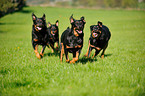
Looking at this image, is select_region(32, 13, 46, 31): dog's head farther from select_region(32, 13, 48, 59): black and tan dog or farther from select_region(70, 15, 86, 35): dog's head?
select_region(70, 15, 86, 35): dog's head

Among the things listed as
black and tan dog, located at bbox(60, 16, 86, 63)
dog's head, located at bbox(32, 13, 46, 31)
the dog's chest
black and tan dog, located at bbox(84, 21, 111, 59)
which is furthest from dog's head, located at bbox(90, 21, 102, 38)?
dog's head, located at bbox(32, 13, 46, 31)

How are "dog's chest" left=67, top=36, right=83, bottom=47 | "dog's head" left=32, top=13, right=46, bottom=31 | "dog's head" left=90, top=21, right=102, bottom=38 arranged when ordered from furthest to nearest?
"dog's head" left=32, top=13, right=46, bottom=31
"dog's head" left=90, top=21, right=102, bottom=38
"dog's chest" left=67, top=36, right=83, bottom=47

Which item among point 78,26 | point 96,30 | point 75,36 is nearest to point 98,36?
point 96,30

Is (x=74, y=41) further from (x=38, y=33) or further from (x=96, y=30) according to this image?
(x=38, y=33)

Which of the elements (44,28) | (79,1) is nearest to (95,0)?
(79,1)

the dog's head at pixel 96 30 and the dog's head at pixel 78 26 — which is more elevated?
the dog's head at pixel 78 26

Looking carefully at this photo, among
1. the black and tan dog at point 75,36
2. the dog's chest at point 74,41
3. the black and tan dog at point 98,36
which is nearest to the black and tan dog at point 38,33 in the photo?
Result: the black and tan dog at point 75,36

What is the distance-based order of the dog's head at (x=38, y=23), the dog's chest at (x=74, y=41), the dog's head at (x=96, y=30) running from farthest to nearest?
the dog's head at (x=38, y=23) < the dog's head at (x=96, y=30) < the dog's chest at (x=74, y=41)

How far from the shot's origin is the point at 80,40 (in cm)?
582

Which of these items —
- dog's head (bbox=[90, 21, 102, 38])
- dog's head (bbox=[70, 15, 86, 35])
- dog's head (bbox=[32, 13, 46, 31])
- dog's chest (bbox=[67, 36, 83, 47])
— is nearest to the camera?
dog's head (bbox=[70, 15, 86, 35])

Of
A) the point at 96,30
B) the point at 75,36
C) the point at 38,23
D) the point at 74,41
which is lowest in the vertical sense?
the point at 74,41

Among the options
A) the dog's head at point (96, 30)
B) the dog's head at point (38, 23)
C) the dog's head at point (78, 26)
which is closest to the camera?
the dog's head at point (78, 26)

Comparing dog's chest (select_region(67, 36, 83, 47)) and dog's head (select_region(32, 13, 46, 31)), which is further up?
dog's head (select_region(32, 13, 46, 31))

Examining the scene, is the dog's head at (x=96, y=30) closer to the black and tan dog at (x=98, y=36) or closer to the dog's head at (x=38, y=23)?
the black and tan dog at (x=98, y=36)
